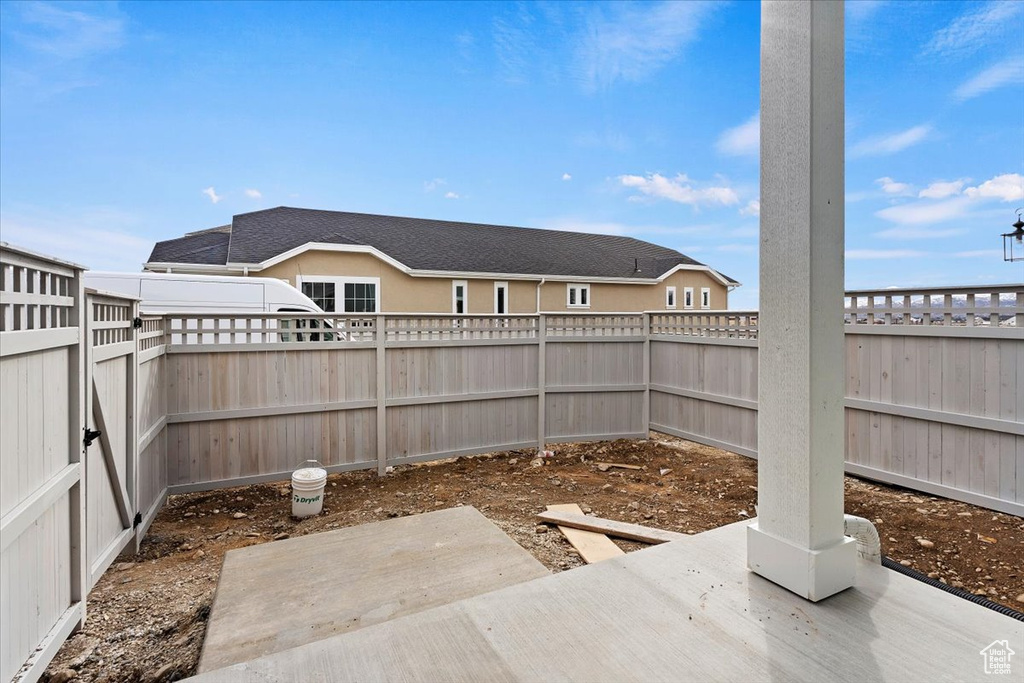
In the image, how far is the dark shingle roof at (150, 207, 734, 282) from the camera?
37.7 feet

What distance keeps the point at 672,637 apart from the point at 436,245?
1350cm

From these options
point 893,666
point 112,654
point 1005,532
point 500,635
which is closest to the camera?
point 893,666

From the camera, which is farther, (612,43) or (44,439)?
(612,43)

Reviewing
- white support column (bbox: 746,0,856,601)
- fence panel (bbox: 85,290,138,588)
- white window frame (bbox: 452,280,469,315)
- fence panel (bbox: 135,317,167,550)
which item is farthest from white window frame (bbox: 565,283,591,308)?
white support column (bbox: 746,0,856,601)

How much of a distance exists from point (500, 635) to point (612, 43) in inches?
285

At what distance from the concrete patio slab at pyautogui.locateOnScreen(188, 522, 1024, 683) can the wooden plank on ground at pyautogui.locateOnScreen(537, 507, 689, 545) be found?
53.8 inches

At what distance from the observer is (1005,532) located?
11.2ft

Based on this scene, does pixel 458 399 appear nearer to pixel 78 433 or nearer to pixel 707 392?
pixel 707 392

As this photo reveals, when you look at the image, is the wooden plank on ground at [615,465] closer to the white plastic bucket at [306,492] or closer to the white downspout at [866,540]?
the white plastic bucket at [306,492]

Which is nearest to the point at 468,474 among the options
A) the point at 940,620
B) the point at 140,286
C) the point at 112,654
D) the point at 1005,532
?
the point at 112,654

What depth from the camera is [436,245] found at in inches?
560

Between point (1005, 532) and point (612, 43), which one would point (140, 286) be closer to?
point (612, 43)

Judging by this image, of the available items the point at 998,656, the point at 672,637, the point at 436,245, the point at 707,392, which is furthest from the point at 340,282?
the point at 998,656

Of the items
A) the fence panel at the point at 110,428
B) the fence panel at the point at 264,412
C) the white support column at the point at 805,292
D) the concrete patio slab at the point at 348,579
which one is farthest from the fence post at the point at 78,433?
the white support column at the point at 805,292
